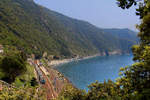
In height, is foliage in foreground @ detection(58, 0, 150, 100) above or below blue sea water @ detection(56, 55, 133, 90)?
above

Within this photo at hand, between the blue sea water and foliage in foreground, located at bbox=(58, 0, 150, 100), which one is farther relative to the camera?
the blue sea water

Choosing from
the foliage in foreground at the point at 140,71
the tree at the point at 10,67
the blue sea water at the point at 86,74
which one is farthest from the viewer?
the blue sea water at the point at 86,74

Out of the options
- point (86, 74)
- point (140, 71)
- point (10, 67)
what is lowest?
point (86, 74)

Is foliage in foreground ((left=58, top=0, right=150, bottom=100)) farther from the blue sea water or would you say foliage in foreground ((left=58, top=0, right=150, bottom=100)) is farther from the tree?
the blue sea water

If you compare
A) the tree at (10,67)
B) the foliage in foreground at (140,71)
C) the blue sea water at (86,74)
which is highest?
the foliage in foreground at (140,71)

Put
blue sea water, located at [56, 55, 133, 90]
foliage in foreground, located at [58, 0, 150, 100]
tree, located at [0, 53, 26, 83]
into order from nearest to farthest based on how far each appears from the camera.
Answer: foliage in foreground, located at [58, 0, 150, 100], tree, located at [0, 53, 26, 83], blue sea water, located at [56, 55, 133, 90]

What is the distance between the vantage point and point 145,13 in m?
6.46

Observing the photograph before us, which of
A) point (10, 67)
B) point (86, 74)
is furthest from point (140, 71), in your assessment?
point (86, 74)

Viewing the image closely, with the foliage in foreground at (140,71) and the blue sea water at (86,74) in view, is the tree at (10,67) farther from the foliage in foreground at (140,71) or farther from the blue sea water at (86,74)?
the blue sea water at (86,74)

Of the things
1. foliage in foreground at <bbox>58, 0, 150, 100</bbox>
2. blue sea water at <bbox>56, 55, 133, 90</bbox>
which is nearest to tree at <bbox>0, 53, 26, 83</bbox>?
foliage in foreground at <bbox>58, 0, 150, 100</bbox>

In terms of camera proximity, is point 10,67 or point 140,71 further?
point 10,67

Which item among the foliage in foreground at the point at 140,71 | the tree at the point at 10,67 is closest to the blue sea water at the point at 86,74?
the tree at the point at 10,67

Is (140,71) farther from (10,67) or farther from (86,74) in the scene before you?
(86,74)

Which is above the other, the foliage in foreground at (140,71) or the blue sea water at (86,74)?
the foliage in foreground at (140,71)
